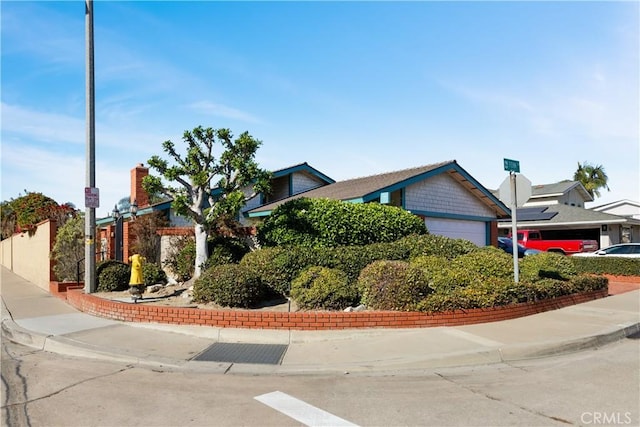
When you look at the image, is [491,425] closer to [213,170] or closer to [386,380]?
[386,380]

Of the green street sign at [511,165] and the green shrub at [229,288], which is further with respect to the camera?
the green street sign at [511,165]

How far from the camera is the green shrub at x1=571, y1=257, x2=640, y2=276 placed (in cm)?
1725

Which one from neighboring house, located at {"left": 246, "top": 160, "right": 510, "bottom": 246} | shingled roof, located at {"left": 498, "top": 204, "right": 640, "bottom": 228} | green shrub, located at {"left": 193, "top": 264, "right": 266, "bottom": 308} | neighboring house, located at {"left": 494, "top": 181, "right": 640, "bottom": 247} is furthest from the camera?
neighboring house, located at {"left": 494, "top": 181, "right": 640, "bottom": 247}

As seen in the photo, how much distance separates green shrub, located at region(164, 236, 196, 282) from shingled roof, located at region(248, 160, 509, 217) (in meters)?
3.57

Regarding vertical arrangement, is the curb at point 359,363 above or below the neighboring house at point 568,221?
below

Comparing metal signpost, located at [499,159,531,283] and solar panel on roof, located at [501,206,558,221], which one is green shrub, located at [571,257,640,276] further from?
solar panel on roof, located at [501,206,558,221]

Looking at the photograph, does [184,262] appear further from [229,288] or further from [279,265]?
[229,288]

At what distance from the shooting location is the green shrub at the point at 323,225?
444 inches

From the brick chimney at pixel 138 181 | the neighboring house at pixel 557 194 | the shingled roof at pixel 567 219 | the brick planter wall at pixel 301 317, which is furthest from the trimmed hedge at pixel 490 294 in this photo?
the neighboring house at pixel 557 194

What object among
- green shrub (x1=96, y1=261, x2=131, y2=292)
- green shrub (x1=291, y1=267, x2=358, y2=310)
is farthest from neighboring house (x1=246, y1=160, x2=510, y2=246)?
green shrub (x1=291, y1=267, x2=358, y2=310)

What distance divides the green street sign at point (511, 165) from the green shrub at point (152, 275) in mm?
8610

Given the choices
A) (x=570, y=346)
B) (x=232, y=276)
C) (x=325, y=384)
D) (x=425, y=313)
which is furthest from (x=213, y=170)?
(x=570, y=346)

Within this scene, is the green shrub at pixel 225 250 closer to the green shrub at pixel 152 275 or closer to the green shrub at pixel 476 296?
the green shrub at pixel 152 275

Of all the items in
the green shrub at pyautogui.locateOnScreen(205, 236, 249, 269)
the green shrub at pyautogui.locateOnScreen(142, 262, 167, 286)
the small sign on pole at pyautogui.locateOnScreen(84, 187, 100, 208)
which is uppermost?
the small sign on pole at pyautogui.locateOnScreen(84, 187, 100, 208)
